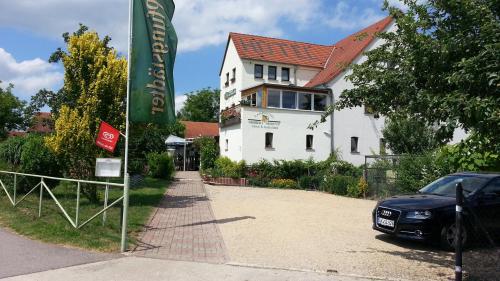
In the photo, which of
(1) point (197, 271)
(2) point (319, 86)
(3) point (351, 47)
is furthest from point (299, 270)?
(3) point (351, 47)

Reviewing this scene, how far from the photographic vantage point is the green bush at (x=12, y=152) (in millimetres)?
17031

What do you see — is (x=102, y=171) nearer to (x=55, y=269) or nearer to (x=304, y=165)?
(x=55, y=269)

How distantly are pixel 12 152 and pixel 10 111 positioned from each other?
39.0 meters

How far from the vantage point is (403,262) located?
8438 mm

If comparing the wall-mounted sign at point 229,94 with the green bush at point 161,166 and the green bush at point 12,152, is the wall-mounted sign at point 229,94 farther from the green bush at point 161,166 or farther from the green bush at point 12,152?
the green bush at point 12,152

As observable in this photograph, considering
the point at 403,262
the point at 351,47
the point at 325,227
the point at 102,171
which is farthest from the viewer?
the point at 351,47

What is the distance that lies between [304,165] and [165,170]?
28.0 feet

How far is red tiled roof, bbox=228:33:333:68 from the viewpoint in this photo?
3722 cm

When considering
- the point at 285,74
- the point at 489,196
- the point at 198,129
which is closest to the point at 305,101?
the point at 285,74

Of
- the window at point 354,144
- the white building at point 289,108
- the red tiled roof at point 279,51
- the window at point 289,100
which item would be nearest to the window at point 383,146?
the white building at point 289,108

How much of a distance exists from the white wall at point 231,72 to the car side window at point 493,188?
26907mm

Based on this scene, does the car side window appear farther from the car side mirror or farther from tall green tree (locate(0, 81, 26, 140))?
tall green tree (locate(0, 81, 26, 140))

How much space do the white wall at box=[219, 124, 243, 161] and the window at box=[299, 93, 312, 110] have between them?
4.47 metres

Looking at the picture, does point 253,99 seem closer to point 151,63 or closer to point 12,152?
point 12,152
